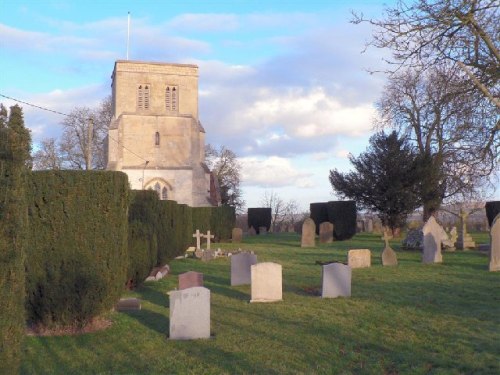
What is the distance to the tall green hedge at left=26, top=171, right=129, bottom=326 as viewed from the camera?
30.0 feet

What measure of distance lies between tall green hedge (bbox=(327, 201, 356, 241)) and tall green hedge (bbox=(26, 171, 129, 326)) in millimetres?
28085

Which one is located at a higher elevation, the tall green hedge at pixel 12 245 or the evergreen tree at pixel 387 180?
the evergreen tree at pixel 387 180

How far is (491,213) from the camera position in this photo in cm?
3303

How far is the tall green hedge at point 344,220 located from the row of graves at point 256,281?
14990 mm

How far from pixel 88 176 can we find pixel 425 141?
108 feet

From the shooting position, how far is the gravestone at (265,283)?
40.9 ft

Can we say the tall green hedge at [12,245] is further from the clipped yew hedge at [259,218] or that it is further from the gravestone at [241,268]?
the clipped yew hedge at [259,218]

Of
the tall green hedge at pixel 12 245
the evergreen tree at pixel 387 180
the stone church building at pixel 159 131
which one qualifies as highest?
the stone church building at pixel 159 131

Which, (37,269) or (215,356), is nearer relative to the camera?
(215,356)

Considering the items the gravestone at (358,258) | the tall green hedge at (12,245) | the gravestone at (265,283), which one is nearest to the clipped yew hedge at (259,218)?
the gravestone at (358,258)

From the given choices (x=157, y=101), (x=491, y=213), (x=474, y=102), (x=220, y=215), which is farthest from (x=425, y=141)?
(x=474, y=102)

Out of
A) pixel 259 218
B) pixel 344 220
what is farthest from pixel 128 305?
pixel 259 218

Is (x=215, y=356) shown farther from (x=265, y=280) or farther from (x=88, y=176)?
(x=265, y=280)

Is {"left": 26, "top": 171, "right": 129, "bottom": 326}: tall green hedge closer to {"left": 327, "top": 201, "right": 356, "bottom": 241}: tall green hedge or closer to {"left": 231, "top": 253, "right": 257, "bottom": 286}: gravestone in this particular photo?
{"left": 231, "top": 253, "right": 257, "bottom": 286}: gravestone
